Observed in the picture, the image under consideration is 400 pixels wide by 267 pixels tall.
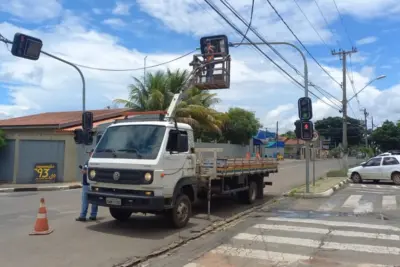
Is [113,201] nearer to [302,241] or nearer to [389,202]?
[302,241]

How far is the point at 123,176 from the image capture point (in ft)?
28.4

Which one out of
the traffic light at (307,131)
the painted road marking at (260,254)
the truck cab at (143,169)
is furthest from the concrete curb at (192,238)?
the traffic light at (307,131)

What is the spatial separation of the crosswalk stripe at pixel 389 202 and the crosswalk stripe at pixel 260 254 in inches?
297

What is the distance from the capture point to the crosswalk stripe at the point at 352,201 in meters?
14.0

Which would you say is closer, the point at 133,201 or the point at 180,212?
the point at 133,201

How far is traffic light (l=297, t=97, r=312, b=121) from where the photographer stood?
16812 mm

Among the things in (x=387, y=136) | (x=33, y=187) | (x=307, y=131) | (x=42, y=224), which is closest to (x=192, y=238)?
(x=42, y=224)

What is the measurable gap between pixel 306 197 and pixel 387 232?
6.61 m

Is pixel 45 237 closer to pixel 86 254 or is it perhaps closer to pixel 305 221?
pixel 86 254

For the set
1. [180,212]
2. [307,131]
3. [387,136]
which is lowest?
[180,212]

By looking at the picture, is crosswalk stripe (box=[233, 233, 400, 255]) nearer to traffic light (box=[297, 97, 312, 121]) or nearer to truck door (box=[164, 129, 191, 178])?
truck door (box=[164, 129, 191, 178])

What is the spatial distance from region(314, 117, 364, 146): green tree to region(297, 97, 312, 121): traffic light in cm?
8741

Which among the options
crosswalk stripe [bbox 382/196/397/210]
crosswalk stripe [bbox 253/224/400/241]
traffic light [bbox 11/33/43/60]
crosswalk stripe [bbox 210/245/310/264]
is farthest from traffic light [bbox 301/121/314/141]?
traffic light [bbox 11/33/43/60]

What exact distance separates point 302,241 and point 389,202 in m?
8.04
